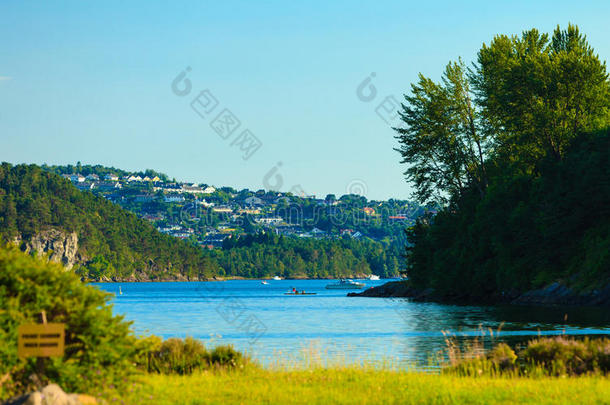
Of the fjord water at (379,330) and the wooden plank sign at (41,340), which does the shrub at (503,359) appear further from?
the wooden plank sign at (41,340)

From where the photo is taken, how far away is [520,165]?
73.7 m

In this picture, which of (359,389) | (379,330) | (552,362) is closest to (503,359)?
(552,362)

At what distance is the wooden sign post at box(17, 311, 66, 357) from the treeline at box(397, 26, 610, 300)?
5061 cm

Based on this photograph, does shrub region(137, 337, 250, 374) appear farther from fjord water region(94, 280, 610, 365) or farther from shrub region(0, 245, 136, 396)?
fjord water region(94, 280, 610, 365)

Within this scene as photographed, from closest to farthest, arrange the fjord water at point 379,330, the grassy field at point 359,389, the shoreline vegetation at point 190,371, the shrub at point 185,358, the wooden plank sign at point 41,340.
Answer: the wooden plank sign at point 41,340, the shoreline vegetation at point 190,371, the grassy field at point 359,389, the shrub at point 185,358, the fjord water at point 379,330

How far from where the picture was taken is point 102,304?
1416 centimetres

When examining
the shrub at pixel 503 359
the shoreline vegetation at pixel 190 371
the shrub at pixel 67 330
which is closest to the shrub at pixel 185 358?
the shoreline vegetation at pixel 190 371

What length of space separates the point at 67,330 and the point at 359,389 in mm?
6237

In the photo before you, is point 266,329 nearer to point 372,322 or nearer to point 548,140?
point 372,322

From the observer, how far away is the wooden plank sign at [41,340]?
12641 millimetres

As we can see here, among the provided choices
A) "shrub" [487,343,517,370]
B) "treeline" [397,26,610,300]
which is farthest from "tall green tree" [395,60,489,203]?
"shrub" [487,343,517,370]

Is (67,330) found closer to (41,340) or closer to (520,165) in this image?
(41,340)

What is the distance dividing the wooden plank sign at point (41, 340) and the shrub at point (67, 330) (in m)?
0.46

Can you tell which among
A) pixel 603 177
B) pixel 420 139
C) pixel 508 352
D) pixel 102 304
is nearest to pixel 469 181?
pixel 420 139
